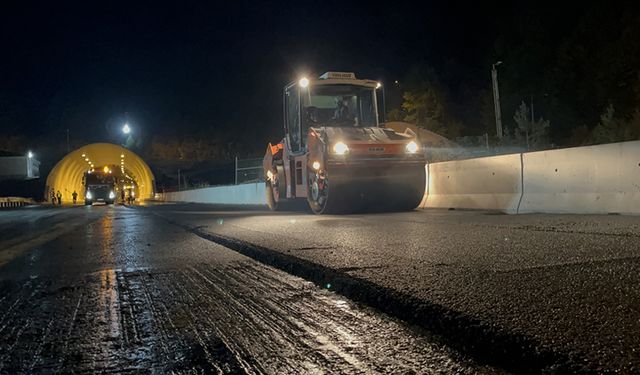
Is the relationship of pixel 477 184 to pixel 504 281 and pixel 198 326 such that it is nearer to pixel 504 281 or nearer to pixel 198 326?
pixel 504 281

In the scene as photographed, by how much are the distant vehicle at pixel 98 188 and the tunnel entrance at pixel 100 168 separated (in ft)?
0.75

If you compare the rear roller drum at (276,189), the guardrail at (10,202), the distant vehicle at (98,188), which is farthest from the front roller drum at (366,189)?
the distant vehicle at (98,188)

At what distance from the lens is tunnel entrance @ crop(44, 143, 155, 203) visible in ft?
229

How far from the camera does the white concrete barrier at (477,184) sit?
13.5m

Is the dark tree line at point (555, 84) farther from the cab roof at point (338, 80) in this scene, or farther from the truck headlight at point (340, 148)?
the truck headlight at point (340, 148)

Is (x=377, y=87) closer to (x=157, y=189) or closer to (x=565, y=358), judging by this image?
(x=565, y=358)

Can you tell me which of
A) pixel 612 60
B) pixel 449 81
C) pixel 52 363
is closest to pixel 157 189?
pixel 449 81

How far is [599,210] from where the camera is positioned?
11195 mm

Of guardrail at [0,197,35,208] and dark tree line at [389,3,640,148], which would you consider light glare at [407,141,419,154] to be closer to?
dark tree line at [389,3,640,148]

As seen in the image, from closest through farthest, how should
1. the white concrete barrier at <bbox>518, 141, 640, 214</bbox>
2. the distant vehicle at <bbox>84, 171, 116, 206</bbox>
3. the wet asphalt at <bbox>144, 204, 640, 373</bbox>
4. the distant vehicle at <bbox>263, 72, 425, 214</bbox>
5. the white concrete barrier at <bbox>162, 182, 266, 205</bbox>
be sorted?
the wet asphalt at <bbox>144, 204, 640, 373</bbox> → the white concrete barrier at <bbox>518, 141, 640, 214</bbox> → the distant vehicle at <bbox>263, 72, 425, 214</bbox> → the white concrete barrier at <bbox>162, 182, 266, 205</bbox> → the distant vehicle at <bbox>84, 171, 116, 206</bbox>

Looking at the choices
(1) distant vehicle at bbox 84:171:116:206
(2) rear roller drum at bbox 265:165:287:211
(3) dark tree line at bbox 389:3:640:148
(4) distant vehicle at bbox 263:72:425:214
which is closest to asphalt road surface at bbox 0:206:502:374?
(4) distant vehicle at bbox 263:72:425:214

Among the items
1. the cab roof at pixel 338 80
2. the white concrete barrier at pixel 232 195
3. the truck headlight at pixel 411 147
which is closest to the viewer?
the truck headlight at pixel 411 147

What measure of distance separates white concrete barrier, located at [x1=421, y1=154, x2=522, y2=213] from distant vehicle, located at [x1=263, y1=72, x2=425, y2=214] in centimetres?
101

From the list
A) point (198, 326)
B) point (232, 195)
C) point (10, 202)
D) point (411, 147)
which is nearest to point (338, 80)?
point (411, 147)
